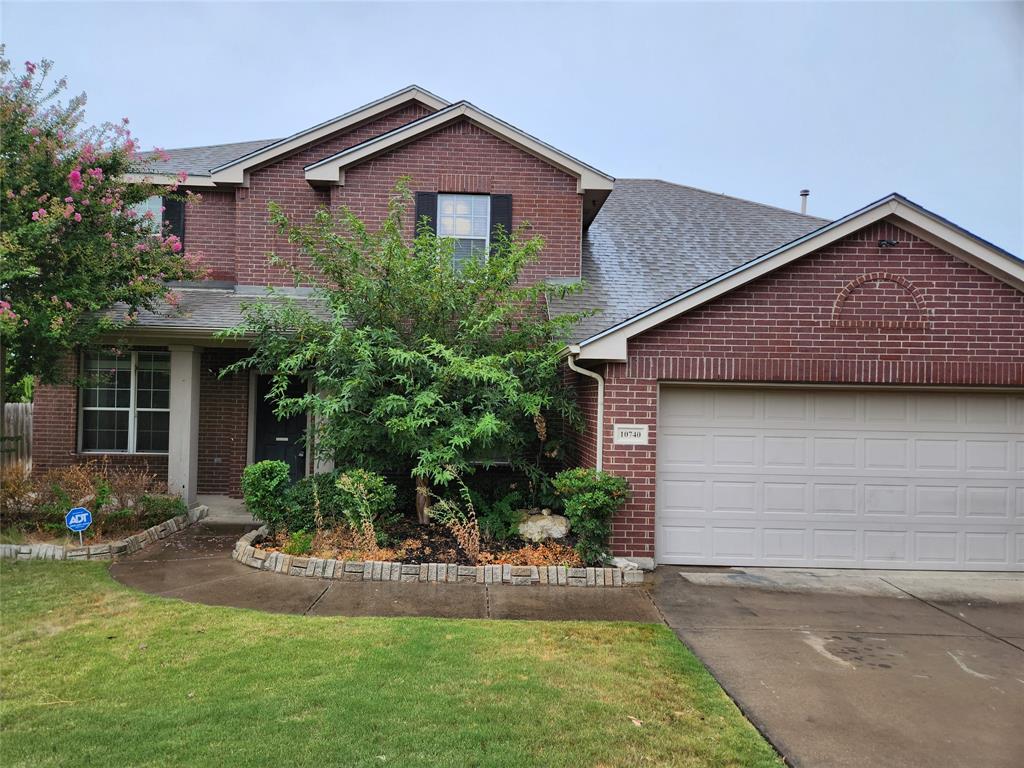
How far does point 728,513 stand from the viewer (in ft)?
25.5

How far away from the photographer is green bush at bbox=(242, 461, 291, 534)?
25.3ft

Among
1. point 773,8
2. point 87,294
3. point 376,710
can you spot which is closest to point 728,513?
point 376,710

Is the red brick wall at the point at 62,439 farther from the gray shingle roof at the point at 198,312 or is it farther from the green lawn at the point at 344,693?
the green lawn at the point at 344,693

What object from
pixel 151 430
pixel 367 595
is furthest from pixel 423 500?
pixel 151 430

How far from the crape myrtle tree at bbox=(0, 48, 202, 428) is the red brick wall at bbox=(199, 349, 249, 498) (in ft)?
6.69

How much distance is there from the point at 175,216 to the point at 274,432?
4.34 meters

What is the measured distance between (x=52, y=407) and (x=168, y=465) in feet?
8.17

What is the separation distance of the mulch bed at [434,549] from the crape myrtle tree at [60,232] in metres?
3.98

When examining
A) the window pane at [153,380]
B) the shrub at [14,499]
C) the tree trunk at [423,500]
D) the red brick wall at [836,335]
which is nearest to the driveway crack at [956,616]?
the red brick wall at [836,335]

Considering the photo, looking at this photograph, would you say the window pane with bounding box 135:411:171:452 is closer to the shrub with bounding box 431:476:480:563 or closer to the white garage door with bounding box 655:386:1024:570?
the shrub with bounding box 431:476:480:563

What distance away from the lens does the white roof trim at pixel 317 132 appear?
10469 mm

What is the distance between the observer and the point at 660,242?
489 inches

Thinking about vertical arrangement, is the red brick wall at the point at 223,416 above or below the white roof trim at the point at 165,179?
below

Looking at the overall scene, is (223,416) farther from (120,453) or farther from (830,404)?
(830,404)
